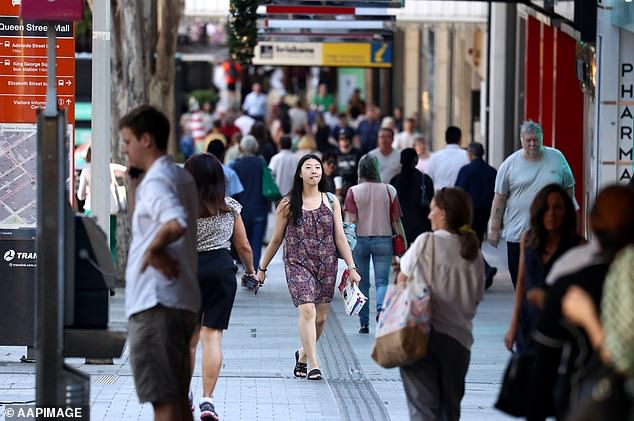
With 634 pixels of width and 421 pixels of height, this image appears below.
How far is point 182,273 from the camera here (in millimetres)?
7188

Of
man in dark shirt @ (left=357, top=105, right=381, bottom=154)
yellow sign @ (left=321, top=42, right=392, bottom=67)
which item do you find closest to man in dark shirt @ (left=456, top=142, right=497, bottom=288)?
yellow sign @ (left=321, top=42, right=392, bottom=67)

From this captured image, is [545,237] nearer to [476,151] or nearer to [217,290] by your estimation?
[217,290]

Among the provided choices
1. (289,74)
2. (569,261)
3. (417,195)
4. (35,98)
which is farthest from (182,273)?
(289,74)

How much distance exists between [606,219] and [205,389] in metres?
4.34

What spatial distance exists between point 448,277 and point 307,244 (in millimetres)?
3608

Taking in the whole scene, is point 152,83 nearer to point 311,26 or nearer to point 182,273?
point 311,26

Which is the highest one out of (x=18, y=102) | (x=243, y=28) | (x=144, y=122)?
(x=243, y=28)

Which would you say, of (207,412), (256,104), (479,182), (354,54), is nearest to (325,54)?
(354,54)

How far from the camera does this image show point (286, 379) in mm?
11219

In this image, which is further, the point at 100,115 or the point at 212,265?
the point at 100,115

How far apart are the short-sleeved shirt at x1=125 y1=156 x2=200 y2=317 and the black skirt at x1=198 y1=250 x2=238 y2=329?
2.16 m

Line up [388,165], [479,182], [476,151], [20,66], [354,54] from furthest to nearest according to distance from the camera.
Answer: [354,54] < [388,165] < [476,151] < [479,182] < [20,66]

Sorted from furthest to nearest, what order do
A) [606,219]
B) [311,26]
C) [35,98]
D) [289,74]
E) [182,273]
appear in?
1. [289,74]
2. [311,26]
3. [35,98]
4. [182,273]
5. [606,219]

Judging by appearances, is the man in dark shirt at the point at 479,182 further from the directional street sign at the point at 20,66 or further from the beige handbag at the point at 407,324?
the beige handbag at the point at 407,324
